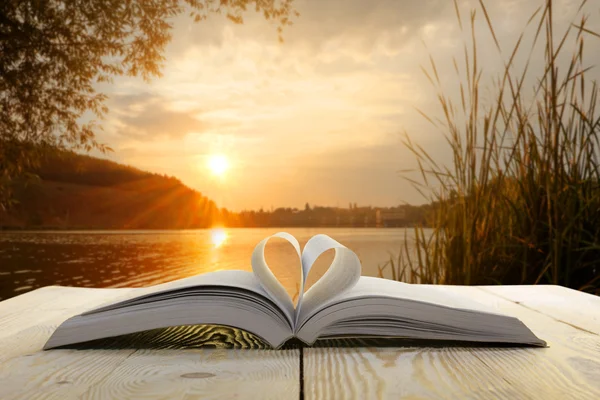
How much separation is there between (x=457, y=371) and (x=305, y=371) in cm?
16

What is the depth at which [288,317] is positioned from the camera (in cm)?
59

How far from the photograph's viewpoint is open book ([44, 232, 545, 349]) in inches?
22.8

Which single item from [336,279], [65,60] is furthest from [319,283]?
[65,60]

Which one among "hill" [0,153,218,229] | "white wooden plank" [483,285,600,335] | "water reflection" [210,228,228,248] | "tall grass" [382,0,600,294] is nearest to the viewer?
"white wooden plank" [483,285,600,335]

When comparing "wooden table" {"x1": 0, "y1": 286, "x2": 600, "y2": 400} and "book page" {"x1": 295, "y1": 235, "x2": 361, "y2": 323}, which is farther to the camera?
"book page" {"x1": 295, "y1": 235, "x2": 361, "y2": 323}

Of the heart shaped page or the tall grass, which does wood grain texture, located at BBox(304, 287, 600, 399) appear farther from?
the tall grass

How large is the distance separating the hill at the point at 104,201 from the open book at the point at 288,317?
8615 millimetres

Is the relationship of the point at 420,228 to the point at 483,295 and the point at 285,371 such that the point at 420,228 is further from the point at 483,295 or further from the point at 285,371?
the point at 285,371

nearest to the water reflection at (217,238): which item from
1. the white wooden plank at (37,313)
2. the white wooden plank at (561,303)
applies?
the white wooden plank at (37,313)

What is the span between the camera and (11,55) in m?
3.92

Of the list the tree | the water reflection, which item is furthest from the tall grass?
the water reflection

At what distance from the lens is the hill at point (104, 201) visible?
10.2 meters

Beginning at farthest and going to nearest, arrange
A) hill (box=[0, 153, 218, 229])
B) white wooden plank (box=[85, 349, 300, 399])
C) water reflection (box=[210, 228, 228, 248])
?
1. water reflection (box=[210, 228, 228, 248])
2. hill (box=[0, 153, 218, 229])
3. white wooden plank (box=[85, 349, 300, 399])

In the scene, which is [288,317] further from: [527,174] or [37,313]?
[527,174]
